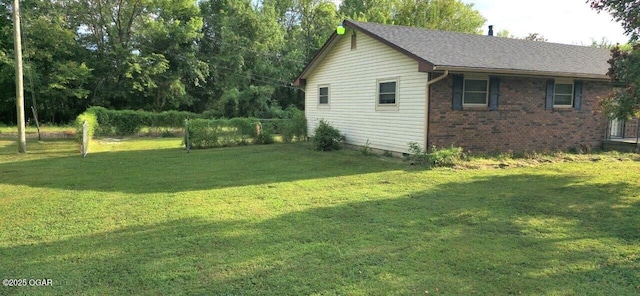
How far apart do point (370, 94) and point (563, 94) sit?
575 cm

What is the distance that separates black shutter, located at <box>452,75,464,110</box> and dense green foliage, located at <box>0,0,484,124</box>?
18712 millimetres

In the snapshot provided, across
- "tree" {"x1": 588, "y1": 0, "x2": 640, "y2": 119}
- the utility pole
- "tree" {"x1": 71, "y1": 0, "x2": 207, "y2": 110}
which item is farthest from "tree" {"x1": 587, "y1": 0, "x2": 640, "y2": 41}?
"tree" {"x1": 71, "y1": 0, "x2": 207, "y2": 110}

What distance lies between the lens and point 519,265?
3.87m

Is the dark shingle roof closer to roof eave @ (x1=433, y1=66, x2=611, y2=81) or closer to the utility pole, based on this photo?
roof eave @ (x1=433, y1=66, x2=611, y2=81)

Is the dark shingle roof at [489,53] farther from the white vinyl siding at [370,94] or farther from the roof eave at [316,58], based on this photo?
the roof eave at [316,58]

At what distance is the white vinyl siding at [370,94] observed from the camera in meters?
10.8

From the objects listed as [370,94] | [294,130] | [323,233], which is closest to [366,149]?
[370,94]

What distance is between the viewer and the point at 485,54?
38.1 ft

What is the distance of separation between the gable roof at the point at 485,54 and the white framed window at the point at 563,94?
50 cm

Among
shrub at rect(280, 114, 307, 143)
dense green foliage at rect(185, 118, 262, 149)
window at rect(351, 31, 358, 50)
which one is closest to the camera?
window at rect(351, 31, 358, 50)

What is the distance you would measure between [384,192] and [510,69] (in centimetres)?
560

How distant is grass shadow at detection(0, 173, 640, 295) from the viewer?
3.43m

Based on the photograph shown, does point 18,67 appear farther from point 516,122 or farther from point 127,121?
point 516,122

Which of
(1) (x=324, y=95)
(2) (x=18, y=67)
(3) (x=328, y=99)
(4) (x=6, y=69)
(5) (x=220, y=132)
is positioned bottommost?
(5) (x=220, y=132)
